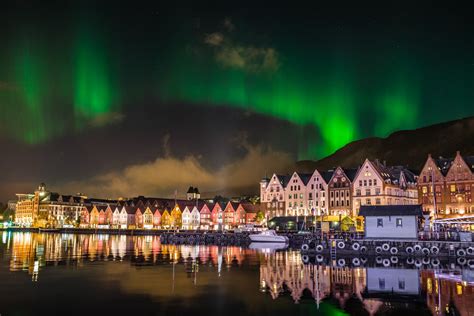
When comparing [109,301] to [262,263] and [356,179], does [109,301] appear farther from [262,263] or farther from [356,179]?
[356,179]

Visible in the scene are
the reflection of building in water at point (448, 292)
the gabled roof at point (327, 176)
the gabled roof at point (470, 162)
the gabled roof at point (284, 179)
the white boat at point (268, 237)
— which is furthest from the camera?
the gabled roof at point (284, 179)

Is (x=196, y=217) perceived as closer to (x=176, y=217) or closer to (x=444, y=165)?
(x=176, y=217)

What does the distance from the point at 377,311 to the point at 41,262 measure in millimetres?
49491

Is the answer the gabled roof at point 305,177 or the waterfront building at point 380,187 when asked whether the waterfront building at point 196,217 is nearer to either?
the gabled roof at point 305,177

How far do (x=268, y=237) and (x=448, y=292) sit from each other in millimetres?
72634

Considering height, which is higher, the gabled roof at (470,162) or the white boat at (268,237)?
the gabled roof at (470,162)

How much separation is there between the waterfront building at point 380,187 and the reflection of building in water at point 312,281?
232 ft

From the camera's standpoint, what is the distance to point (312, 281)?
4409 centimetres

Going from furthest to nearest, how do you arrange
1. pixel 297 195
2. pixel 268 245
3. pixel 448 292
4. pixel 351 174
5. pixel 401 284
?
pixel 297 195, pixel 351 174, pixel 268 245, pixel 401 284, pixel 448 292

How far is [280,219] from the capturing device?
445 feet

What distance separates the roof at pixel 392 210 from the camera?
7191cm

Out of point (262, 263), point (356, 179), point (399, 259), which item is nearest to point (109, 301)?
point (262, 263)

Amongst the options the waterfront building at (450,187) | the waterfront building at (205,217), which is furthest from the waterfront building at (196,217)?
the waterfront building at (450,187)

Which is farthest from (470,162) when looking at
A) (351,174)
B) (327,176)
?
(327,176)
